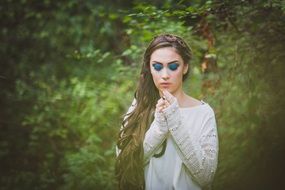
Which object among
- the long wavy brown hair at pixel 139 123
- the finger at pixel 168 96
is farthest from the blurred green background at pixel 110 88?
Result: the finger at pixel 168 96

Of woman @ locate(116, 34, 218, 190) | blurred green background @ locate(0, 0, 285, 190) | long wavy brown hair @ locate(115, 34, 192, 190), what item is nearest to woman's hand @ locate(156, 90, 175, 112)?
woman @ locate(116, 34, 218, 190)

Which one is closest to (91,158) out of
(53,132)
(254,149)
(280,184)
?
(53,132)

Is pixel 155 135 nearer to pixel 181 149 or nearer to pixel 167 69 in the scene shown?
pixel 181 149

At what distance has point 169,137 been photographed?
225 cm

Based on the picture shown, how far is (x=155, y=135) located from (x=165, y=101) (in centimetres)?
16

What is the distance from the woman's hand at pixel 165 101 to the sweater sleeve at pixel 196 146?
29 mm

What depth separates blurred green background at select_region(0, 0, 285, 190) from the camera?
4.25 meters

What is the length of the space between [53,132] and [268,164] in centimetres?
210

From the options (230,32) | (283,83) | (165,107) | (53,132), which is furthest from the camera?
(53,132)

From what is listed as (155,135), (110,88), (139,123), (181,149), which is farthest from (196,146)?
(110,88)

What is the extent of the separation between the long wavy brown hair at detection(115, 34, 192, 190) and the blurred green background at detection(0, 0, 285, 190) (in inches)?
53.4

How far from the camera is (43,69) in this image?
5586 mm

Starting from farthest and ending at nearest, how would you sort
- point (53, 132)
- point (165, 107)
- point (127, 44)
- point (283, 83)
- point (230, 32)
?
point (127, 44) → point (53, 132) → point (230, 32) → point (283, 83) → point (165, 107)

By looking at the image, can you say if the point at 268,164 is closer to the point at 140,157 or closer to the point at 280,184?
the point at 280,184
